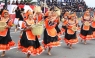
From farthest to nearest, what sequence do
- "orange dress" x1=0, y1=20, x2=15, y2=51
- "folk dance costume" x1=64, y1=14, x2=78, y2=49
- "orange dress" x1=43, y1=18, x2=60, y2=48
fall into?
1. "folk dance costume" x1=64, y1=14, x2=78, y2=49
2. "orange dress" x1=43, y1=18, x2=60, y2=48
3. "orange dress" x1=0, y1=20, x2=15, y2=51

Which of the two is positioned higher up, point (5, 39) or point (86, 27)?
point (5, 39)

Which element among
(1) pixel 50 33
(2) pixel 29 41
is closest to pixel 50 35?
(1) pixel 50 33

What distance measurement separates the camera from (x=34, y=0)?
26344 mm

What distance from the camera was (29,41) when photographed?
24.7 feet

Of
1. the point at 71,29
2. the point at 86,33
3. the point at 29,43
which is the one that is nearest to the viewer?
the point at 29,43

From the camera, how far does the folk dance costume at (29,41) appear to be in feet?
24.4

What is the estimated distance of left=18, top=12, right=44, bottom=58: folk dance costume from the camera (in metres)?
7.44

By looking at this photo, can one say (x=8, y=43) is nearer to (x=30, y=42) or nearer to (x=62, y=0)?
(x=30, y=42)

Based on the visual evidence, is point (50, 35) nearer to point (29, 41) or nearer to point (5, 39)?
point (29, 41)

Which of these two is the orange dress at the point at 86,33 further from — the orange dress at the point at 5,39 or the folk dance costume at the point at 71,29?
the orange dress at the point at 5,39

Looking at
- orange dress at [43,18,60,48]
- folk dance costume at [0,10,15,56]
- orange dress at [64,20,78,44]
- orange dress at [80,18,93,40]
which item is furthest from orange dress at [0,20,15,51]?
orange dress at [80,18,93,40]

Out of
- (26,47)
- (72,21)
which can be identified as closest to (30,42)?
(26,47)

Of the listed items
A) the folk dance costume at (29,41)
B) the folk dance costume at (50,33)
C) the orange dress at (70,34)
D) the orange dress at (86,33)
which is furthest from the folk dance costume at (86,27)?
the folk dance costume at (29,41)

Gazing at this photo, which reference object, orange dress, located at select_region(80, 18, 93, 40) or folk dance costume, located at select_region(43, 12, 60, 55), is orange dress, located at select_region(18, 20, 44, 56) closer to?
folk dance costume, located at select_region(43, 12, 60, 55)
